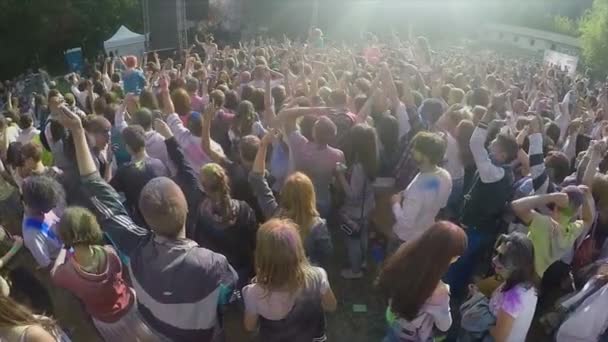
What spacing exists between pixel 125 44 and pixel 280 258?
18.2m

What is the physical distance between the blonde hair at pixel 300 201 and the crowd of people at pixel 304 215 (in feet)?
0.04

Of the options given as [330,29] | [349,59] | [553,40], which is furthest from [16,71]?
[553,40]

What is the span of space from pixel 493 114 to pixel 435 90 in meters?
1.85

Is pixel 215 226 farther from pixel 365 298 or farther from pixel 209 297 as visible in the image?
pixel 365 298

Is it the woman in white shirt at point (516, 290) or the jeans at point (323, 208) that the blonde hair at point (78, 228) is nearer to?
the woman in white shirt at point (516, 290)

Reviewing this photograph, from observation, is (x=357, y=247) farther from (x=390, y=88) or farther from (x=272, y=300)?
(x=272, y=300)

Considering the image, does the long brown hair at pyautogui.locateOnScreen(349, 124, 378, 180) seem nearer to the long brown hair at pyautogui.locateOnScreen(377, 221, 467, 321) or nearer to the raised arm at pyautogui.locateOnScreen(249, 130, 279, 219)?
the raised arm at pyautogui.locateOnScreen(249, 130, 279, 219)

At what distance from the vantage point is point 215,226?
314cm

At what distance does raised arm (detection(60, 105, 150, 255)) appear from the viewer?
262cm

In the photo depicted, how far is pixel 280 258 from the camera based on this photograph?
231 cm

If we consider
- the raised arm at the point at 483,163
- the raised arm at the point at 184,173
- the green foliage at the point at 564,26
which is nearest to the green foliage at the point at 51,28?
the raised arm at the point at 184,173

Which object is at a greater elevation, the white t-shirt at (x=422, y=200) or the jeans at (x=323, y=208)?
the white t-shirt at (x=422, y=200)

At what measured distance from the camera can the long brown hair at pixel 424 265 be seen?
2.43 metres

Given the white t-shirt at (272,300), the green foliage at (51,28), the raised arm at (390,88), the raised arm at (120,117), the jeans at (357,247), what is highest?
the raised arm at (390,88)
